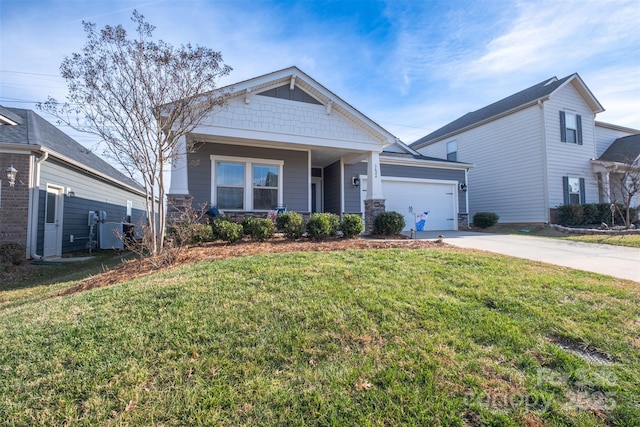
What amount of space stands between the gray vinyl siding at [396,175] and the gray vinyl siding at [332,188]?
33 centimetres

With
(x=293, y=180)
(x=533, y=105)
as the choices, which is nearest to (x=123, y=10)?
(x=293, y=180)

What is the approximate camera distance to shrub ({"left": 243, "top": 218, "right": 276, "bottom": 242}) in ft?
24.8

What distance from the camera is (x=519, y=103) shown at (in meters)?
15.2

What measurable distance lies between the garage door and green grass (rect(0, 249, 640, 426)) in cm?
887

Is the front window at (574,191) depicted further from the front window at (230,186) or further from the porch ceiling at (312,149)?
the front window at (230,186)

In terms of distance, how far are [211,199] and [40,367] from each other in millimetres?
7318

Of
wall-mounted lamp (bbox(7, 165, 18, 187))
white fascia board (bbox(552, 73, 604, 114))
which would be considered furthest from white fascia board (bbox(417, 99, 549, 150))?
wall-mounted lamp (bbox(7, 165, 18, 187))

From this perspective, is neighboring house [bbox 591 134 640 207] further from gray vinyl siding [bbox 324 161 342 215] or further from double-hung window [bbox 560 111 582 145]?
gray vinyl siding [bbox 324 161 342 215]

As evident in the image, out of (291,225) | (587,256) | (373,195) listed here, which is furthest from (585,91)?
(291,225)

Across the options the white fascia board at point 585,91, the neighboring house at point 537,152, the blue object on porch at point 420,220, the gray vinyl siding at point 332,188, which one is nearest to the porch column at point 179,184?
the gray vinyl siding at point 332,188

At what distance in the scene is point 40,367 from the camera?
7.84 ft

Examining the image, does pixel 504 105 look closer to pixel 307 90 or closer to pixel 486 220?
pixel 486 220

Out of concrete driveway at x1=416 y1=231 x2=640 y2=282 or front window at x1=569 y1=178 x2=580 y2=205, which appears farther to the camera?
front window at x1=569 y1=178 x2=580 y2=205

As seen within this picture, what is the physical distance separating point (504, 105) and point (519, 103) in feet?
4.42
